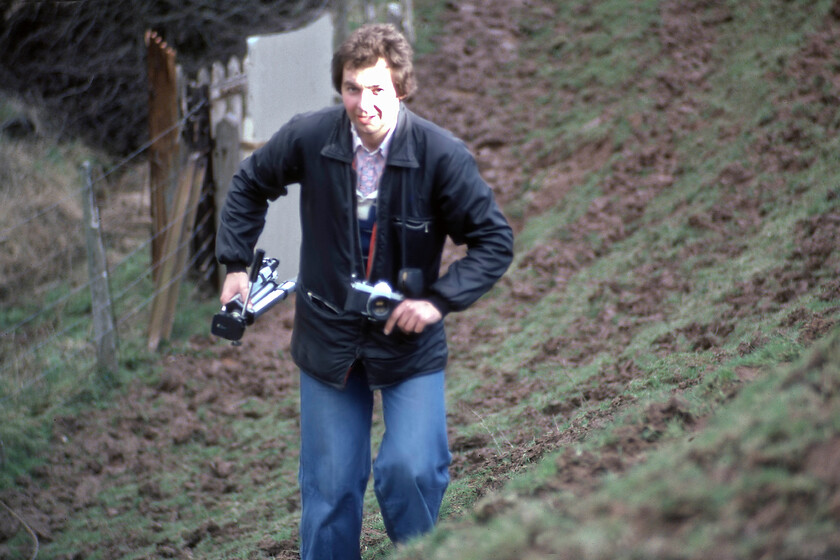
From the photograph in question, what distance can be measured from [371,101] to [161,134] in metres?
3.88

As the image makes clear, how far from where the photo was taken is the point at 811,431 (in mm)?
2025

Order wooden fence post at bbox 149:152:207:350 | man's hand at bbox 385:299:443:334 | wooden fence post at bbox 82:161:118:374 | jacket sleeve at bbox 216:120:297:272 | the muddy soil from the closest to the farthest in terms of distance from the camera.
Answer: man's hand at bbox 385:299:443:334
jacket sleeve at bbox 216:120:297:272
the muddy soil
wooden fence post at bbox 82:161:118:374
wooden fence post at bbox 149:152:207:350

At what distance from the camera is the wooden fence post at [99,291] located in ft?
18.4

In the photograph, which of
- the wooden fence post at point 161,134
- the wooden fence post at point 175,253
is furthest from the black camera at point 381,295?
the wooden fence post at point 161,134

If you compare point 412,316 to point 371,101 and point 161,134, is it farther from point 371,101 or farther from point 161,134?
point 161,134

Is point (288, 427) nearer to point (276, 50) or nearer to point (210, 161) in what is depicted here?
point (210, 161)

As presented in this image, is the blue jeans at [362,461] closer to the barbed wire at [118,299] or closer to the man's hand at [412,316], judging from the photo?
the man's hand at [412,316]

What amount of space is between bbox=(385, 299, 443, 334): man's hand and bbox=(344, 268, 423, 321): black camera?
33mm

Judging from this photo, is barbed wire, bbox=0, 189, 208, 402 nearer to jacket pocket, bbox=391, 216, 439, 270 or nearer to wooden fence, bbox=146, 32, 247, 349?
wooden fence, bbox=146, 32, 247, 349

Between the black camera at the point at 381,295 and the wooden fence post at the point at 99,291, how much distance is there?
323cm

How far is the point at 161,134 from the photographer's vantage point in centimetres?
639

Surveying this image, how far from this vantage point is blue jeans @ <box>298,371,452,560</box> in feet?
9.86

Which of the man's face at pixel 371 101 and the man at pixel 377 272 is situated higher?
the man's face at pixel 371 101

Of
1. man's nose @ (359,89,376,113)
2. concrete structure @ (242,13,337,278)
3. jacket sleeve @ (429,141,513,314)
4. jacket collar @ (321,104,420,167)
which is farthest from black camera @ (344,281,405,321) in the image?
concrete structure @ (242,13,337,278)
